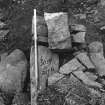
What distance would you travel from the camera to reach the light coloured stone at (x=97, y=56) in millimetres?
6766

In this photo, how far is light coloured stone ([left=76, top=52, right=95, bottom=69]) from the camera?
Answer: 6.66 m

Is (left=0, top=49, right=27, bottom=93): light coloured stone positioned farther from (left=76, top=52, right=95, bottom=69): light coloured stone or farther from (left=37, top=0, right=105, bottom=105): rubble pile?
(left=76, top=52, right=95, bottom=69): light coloured stone

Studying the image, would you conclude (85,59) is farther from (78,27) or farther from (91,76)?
(78,27)

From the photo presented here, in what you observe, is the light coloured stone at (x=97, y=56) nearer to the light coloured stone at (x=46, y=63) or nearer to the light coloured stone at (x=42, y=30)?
the light coloured stone at (x=46, y=63)

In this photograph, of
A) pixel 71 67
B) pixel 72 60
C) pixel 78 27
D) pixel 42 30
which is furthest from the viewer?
pixel 78 27

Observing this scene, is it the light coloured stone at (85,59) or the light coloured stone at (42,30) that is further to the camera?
the light coloured stone at (42,30)

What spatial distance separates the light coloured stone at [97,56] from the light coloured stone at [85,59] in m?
0.24

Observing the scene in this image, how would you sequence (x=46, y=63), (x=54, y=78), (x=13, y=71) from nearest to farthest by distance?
(x=54, y=78) → (x=46, y=63) → (x=13, y=71)

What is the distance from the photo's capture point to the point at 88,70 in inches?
262

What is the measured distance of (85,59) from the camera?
6.82 m

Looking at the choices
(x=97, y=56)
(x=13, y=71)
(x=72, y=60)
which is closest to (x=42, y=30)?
(x=72, y=60)

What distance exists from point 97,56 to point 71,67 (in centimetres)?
104

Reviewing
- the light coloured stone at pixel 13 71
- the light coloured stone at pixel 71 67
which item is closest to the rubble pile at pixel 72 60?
the light coloured stone at pixel 71 67

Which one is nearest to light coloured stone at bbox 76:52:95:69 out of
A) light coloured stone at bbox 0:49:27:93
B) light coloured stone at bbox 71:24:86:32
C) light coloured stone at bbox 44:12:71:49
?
light coloured stone at bbox 44:12:71:49
